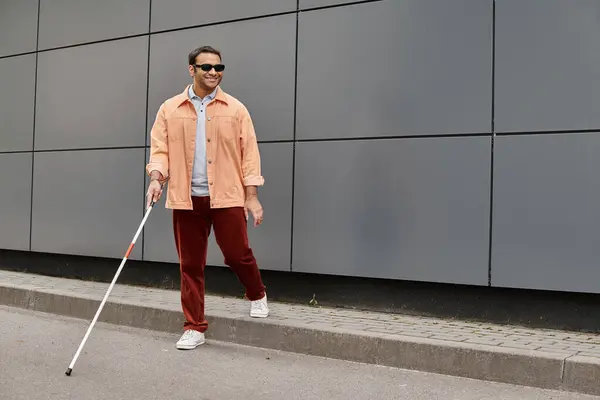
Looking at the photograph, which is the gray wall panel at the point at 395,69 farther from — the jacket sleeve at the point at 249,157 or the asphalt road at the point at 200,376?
the asphalt road at the point at 200,376

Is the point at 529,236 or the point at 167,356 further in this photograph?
the point at 529,236

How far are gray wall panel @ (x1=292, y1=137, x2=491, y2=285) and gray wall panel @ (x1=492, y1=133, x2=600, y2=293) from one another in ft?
0.49

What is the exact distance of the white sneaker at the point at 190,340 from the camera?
17.7ft

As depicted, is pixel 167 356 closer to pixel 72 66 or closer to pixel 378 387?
pixel 378 387

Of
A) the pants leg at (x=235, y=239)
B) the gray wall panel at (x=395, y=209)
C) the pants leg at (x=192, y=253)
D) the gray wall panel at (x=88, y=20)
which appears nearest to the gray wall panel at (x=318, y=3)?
the gray wall panel at (x=395, y=209)

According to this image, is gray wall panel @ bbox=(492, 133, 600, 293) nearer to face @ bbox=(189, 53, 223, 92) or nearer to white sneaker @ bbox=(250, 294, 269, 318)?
white sneaker @ bbox=(250, 294, 269, 318)

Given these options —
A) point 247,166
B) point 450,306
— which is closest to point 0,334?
point 247,166

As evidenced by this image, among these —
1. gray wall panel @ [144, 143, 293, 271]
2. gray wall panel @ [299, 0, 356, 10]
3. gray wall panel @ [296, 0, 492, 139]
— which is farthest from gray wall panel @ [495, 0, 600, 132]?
gray wall panel @ [144, 143, 293, 271]

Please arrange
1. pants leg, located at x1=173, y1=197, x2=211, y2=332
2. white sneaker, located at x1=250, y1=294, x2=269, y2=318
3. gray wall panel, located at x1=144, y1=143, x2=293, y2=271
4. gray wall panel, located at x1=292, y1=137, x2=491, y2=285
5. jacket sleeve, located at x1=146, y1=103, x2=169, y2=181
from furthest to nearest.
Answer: gray wall panel, located at x1=144, y1=143, x2=293, y2=271 → gray wall panel, located at x1=292, y1=137, x2=491, y2=285 → white sneaker, located at x1=250, y1=294, x2=269, y2=318 → pants leg, located at x1=173, y1=197, x2=211, y2=332 → jacket sleeve, located at x1=146, y1=103, x2=169, y2=181

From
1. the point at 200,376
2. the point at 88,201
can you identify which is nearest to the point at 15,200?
the point at 88,201

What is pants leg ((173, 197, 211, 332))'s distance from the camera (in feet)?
17.7

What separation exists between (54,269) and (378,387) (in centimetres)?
583

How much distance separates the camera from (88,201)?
8.48 m

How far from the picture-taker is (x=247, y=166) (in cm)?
548
